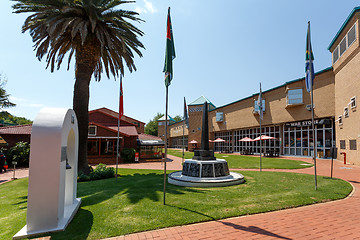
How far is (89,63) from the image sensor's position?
13.5m

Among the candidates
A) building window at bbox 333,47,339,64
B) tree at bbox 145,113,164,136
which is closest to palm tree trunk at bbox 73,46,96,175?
building window at bbox 333,47,339,64

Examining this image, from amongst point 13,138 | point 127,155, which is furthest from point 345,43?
point 13,138

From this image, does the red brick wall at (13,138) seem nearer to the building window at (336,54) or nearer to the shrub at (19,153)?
the shrub at (19,153)

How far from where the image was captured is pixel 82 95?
13.3 meters

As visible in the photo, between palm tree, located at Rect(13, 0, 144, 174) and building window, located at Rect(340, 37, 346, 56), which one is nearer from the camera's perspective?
palm tree, located at Rect(13, 0, 144, 174)

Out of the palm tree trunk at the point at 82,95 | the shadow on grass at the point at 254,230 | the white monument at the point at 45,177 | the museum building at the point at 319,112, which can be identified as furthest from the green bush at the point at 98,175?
the museum building at the point at 319,112

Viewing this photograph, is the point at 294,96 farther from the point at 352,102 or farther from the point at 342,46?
the point at 352,102

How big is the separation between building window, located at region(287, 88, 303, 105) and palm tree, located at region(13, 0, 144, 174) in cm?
1899

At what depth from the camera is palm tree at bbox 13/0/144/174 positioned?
1203 cm

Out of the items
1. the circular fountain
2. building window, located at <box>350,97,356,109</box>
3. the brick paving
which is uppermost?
building window, located at <box>350,97,356,109</box>

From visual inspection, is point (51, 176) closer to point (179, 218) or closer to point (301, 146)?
point (179, 218)

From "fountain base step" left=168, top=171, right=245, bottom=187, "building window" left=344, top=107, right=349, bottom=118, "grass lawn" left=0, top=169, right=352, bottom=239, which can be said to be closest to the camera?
"grass lawn" left=0, top=169, right=352, bottom=239

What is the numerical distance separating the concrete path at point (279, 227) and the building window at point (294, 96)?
20.2 meters

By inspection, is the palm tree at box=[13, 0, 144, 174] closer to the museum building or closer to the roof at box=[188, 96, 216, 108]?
the museum building
